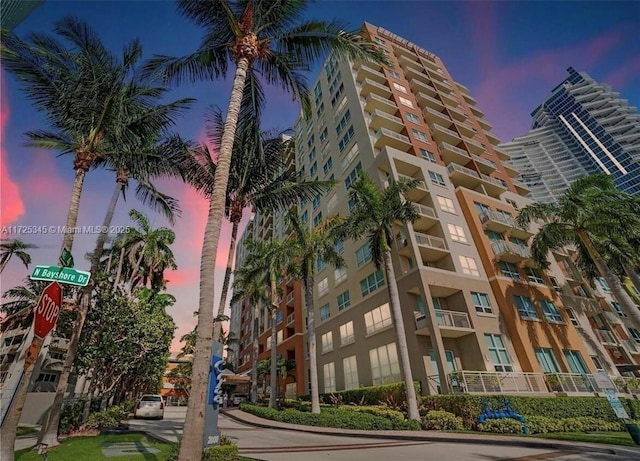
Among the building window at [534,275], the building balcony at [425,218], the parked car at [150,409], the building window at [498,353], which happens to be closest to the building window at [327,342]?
the building balcony at [425,218]

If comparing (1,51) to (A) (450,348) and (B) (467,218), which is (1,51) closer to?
(A) (450,348)

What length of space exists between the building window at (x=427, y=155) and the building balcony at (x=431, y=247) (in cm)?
1070

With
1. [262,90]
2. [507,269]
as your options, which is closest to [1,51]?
[262,90]

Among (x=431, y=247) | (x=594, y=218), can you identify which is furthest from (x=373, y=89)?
(x=594, y=218)

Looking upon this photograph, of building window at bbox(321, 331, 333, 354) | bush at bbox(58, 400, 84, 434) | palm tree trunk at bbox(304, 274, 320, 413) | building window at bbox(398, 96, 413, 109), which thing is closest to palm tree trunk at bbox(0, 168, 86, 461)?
bush at bbox(58, 400, 84, 434)

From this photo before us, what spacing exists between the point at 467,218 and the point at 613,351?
21975 mm

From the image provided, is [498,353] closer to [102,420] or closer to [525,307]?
[525,307]

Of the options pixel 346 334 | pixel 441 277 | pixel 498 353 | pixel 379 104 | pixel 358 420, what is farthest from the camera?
pixel 379 104

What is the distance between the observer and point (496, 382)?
1889 cm

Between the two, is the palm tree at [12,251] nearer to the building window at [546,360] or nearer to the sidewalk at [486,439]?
the sidewalk at [486,439]

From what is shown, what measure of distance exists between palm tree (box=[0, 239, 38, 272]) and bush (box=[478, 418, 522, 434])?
37.7 meters

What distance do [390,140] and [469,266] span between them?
1498 centimetres

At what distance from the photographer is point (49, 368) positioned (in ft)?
111

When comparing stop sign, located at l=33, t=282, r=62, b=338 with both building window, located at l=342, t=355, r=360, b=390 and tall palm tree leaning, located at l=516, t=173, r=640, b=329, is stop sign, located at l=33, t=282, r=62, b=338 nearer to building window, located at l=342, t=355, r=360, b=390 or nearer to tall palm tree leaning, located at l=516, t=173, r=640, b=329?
building window, located at l=342, t=355, r=360, b=390
